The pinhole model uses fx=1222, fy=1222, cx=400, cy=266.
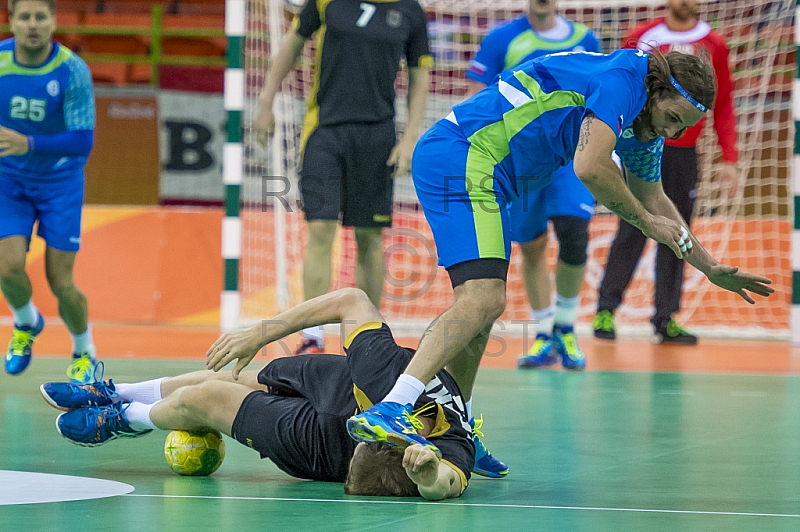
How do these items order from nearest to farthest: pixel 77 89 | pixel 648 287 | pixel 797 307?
1. pixel 77 89
2. pixel 797 307
3. pixel 648 287

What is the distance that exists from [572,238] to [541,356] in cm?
85

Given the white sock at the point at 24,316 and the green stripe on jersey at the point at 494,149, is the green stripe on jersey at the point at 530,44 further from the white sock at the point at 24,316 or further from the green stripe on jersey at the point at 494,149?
the green stripe on jersey at the point at 494,149

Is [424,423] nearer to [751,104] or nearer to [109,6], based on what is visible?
[751,104]

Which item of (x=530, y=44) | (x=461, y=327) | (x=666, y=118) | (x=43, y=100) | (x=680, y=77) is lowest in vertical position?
(x=461, y=327)

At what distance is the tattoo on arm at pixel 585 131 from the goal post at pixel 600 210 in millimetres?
6091

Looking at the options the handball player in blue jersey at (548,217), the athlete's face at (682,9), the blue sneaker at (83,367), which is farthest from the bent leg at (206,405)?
the athlete's face at (682,9)

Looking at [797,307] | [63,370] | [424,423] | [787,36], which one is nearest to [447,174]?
[424,423]

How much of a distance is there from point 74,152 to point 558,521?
409cm

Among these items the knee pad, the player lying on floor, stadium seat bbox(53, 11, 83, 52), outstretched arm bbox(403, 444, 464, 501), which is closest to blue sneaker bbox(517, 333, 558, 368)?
the knee pad

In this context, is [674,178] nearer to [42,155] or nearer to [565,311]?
[565,311]

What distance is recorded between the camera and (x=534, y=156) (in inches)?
177

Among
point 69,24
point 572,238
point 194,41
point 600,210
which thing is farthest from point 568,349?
point 69,24

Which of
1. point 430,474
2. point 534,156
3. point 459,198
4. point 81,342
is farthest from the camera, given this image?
point 81,342

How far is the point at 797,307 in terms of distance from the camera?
384 inches
